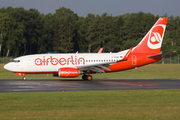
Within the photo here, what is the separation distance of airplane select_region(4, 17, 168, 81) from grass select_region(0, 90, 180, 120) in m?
13.8

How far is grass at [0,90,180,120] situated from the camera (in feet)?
39.7

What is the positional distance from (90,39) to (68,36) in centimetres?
867

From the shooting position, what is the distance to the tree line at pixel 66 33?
99375 millimetres

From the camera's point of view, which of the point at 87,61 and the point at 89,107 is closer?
the point at 89,107

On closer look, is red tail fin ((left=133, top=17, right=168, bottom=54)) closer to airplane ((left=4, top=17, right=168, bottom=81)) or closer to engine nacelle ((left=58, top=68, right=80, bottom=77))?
airplane ((left=4, top=17, right=168, bottom=81))

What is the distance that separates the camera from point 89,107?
46.1 feet

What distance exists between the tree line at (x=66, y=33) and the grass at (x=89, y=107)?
8028cm

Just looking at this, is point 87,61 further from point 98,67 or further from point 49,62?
point 49,62

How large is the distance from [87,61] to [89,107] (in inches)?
746

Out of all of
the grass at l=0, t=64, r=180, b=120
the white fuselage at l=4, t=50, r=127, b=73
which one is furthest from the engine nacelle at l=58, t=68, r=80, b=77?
the grass at l=0, t=64, r=180, b=120

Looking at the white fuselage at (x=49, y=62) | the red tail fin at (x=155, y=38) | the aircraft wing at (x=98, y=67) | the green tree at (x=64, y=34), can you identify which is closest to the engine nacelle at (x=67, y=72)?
the aircraft wing at (x=98, y=67)

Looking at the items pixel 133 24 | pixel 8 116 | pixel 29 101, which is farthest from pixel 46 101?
pixel 133 24

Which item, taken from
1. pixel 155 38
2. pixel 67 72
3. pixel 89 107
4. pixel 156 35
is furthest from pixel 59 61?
pixel 89 107

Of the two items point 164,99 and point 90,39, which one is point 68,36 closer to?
point 90,39
